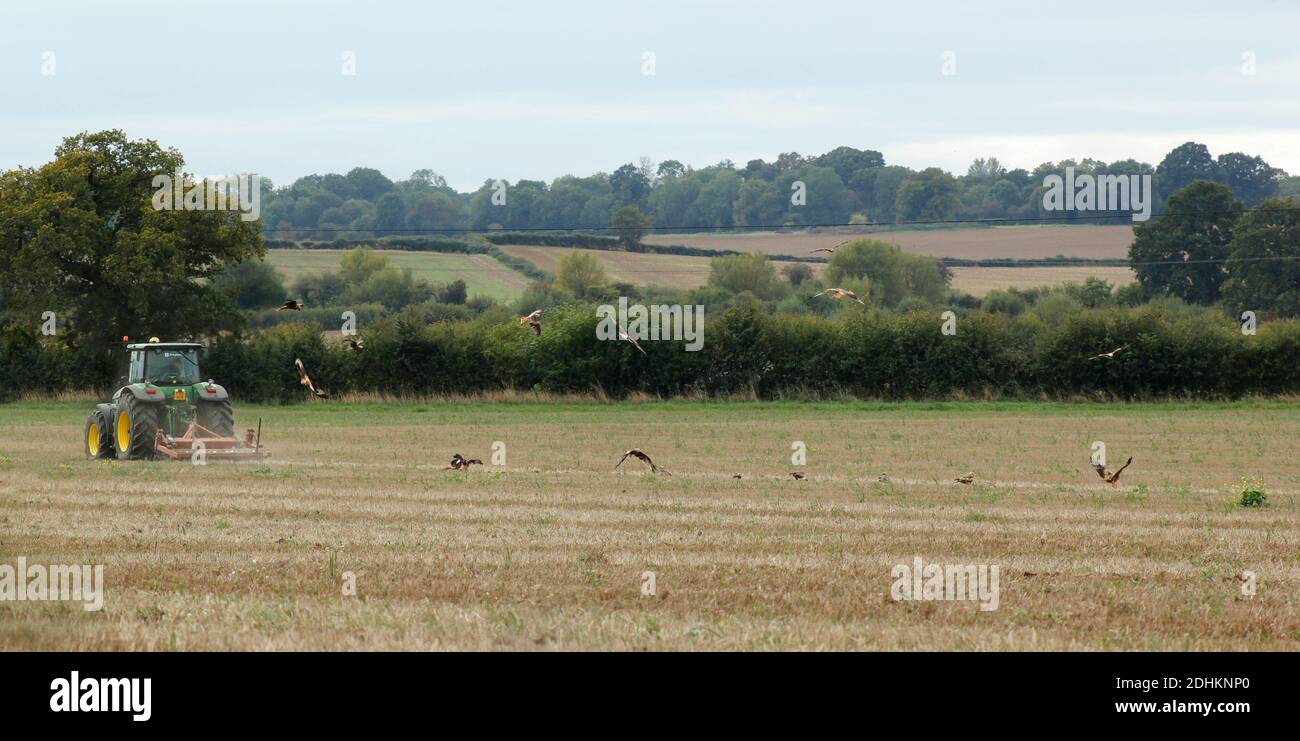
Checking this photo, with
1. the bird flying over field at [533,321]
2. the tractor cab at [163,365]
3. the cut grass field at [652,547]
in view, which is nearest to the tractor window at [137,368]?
the tractor cab at [163,365]

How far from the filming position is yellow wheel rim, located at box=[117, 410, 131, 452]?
25.6m

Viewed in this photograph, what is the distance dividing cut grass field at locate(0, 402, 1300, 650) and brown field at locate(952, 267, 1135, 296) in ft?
198

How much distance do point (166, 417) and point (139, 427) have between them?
2.31 feet

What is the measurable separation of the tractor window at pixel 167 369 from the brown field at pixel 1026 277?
6659cm

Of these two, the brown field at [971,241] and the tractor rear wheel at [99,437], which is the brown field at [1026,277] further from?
the tractor rear wheel at [99,437]

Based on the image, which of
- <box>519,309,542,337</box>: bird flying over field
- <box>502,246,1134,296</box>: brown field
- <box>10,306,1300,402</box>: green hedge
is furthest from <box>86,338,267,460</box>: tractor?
<box>502,246,1134,296</box>: brown field

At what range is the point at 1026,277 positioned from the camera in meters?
91.4

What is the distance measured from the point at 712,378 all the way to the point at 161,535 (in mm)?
36023

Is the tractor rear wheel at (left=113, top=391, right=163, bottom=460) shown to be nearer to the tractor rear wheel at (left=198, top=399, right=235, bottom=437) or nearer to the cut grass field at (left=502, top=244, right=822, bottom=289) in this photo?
the tractor rear wheel at (left=198, top=399, right=235, bottom=437)

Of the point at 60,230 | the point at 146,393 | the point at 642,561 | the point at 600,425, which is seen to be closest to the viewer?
the point at 642,561

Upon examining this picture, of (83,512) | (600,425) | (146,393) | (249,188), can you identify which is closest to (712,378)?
(600,425)

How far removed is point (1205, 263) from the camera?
79812 mm
